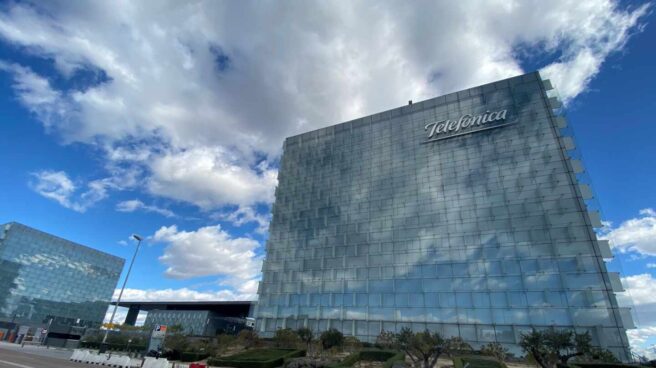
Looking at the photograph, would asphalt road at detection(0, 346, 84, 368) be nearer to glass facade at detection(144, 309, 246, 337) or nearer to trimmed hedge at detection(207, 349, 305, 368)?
trimmed hedge at detection(207, 349, 305, 368)

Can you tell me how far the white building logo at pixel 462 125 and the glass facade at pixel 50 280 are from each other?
13289 cm

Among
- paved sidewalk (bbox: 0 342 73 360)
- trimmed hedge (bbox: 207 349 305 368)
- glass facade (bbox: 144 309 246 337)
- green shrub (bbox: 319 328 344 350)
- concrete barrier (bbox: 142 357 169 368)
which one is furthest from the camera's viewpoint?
glass facade (bbox: 144 309 246 337)

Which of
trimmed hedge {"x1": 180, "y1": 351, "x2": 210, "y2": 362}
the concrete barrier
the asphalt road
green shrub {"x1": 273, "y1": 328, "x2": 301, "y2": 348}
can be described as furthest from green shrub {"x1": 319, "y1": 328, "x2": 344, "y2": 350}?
the asphalt road

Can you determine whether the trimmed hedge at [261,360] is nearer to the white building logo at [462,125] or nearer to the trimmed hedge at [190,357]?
the trimmed hedge at [190,357]

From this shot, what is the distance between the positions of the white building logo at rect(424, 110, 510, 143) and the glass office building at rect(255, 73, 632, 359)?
0.21 metres

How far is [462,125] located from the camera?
204 ft

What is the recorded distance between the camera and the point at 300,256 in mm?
69000

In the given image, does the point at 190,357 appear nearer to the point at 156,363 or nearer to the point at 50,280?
the point at 156,363

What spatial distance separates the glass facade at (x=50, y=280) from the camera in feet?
393

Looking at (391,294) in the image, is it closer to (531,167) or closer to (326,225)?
(326,225)

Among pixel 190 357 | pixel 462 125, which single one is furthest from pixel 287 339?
pixel 462 125

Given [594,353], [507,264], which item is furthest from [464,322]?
[594,353]

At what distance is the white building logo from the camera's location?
59.4m

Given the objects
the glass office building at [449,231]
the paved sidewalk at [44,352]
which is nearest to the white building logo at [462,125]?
the glass office building at [449,231]
